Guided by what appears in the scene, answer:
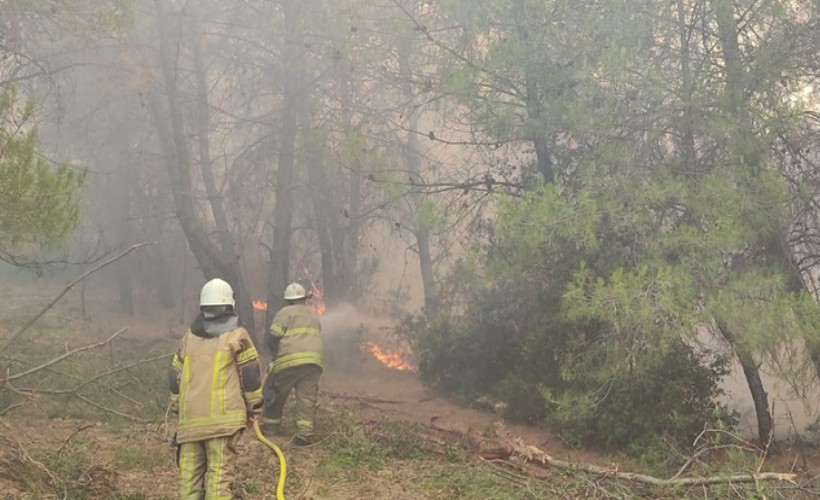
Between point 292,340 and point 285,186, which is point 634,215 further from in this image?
point 285,186

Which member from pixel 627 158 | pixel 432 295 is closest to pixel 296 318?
pixel 627 158

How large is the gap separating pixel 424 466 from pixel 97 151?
693 inches

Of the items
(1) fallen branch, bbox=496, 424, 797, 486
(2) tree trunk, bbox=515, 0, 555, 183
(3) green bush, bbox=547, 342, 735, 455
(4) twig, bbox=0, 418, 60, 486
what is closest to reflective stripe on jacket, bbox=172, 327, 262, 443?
(4) twig, bbox=0, 418, 60, 486

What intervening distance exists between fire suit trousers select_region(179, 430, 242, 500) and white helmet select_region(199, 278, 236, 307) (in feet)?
3.16

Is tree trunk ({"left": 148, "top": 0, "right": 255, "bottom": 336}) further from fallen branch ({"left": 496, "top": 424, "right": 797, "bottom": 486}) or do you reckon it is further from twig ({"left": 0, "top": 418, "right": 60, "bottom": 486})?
twig ({"left": 0, "top": 418, "right": 60, "bottom": 486})

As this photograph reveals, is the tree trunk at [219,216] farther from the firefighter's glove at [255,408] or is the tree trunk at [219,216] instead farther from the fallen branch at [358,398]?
the firefighter's glove at [255,408]

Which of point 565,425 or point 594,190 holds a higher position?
point 594,190

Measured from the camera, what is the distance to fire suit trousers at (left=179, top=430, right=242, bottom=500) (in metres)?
5.09

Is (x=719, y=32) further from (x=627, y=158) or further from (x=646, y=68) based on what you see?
(x=627, y=158)

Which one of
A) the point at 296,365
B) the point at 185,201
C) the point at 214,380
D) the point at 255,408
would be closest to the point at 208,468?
the point at 255,408

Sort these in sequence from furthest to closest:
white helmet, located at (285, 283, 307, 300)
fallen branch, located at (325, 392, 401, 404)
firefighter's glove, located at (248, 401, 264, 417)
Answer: fallen branch, located at (325, 392, 401, 404), white helmet, located at (285, 283, 307, 300), firefighter's glove, located at (248, 401, 264, 417)

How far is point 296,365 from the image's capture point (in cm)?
820

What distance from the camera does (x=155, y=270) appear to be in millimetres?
24094

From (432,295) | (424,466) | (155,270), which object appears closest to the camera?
(424,466)
